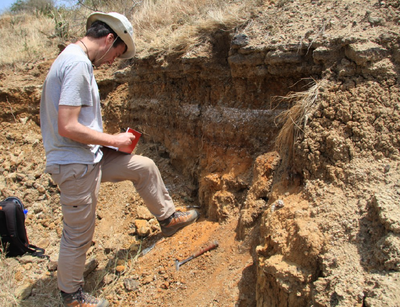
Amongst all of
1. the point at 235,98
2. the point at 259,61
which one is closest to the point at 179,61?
the point at 235,98

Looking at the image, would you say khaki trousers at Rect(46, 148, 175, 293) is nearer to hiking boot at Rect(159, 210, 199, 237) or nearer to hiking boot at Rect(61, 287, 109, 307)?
hiking boot at Rect(61, 287, 109, 307)

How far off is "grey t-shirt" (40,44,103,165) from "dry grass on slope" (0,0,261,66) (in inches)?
72.2

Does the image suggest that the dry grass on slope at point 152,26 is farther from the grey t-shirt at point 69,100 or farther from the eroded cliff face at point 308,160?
the grey t-shirt at point 69,100

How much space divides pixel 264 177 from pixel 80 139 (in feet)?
5.24

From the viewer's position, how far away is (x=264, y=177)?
2869mm

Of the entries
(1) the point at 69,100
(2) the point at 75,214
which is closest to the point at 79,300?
(2) the point at 75,214

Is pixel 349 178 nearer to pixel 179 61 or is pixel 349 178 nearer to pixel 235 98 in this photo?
pixel 235 98

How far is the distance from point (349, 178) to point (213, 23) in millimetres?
2461

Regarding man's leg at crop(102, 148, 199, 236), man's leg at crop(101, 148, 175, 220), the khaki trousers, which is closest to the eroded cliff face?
man's leg at crop(102, 148, 199, 236)

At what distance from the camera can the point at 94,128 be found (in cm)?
244

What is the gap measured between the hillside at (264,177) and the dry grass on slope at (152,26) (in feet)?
0.45

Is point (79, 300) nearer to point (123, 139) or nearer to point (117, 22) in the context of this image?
point (123, 139)

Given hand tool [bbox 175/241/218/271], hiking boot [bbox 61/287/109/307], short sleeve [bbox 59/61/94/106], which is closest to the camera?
short sleeve [bbox 59/61/94/106]

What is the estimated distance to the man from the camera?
219 cm
